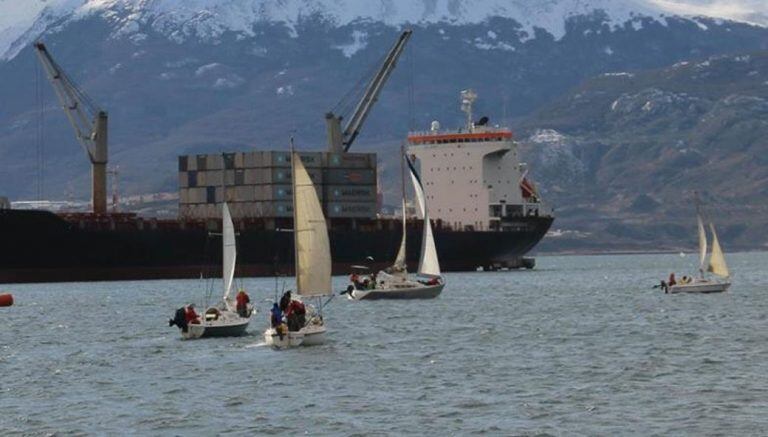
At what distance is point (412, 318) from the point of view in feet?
348

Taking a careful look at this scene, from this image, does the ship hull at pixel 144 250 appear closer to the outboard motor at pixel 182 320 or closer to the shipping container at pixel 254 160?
the shipping container at pixel 254 160

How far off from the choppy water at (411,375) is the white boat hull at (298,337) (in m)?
0.69

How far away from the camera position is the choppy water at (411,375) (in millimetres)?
61000

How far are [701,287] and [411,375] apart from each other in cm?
6589

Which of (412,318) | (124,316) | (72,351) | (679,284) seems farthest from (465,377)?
(679,284)

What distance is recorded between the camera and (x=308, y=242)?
270ft

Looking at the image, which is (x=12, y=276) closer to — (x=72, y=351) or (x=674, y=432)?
(x=72, y=351)

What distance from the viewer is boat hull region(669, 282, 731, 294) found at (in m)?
135

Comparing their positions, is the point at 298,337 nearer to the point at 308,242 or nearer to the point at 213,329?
the point at 308,242

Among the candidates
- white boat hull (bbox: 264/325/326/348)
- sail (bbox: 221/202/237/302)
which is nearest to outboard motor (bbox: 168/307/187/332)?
sail (bbox: 221/202/237/302)

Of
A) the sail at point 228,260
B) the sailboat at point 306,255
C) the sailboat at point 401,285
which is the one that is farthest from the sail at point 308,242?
the sailboat at point 401,285

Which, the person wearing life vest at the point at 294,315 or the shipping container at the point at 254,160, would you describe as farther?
the shipping container at the point at 254,160

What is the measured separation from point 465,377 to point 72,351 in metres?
22.6

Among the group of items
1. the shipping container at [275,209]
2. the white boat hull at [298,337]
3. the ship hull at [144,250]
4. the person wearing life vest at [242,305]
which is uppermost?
the shipping container at [275,209]
